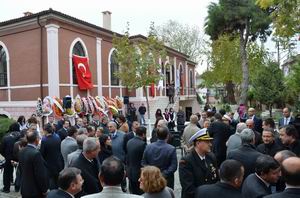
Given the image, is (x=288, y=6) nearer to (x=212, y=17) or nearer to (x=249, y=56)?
(x=212, y=17)

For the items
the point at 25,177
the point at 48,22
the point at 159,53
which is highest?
the point at 48,22

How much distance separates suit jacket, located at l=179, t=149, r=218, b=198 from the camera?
4.38 m

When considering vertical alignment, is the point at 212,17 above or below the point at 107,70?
above

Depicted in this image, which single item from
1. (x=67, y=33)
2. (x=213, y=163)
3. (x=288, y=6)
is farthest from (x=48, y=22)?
(x=213, y=163)

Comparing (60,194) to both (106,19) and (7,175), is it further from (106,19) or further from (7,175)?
(106,19)

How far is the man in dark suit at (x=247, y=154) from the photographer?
16.0 feet

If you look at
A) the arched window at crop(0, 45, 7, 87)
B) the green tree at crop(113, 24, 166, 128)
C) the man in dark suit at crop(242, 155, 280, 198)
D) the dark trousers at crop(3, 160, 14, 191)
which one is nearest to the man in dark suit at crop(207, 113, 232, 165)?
the man in dark suit at crop(242, 155, 280, 198)

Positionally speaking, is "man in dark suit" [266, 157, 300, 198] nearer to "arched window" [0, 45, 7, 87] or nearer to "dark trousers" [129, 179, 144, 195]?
"dark trousers" [129, 179, 144, 195]

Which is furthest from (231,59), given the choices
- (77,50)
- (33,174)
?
(33,174)

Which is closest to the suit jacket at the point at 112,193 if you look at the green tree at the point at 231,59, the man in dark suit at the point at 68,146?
the man in dark suit at the point at 68,146

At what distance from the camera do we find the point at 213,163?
4676 millimetres

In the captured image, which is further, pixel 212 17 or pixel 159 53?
pixel 212 17

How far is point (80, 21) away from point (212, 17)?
11818 mm

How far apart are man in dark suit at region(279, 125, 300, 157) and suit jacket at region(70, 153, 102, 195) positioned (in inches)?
125
